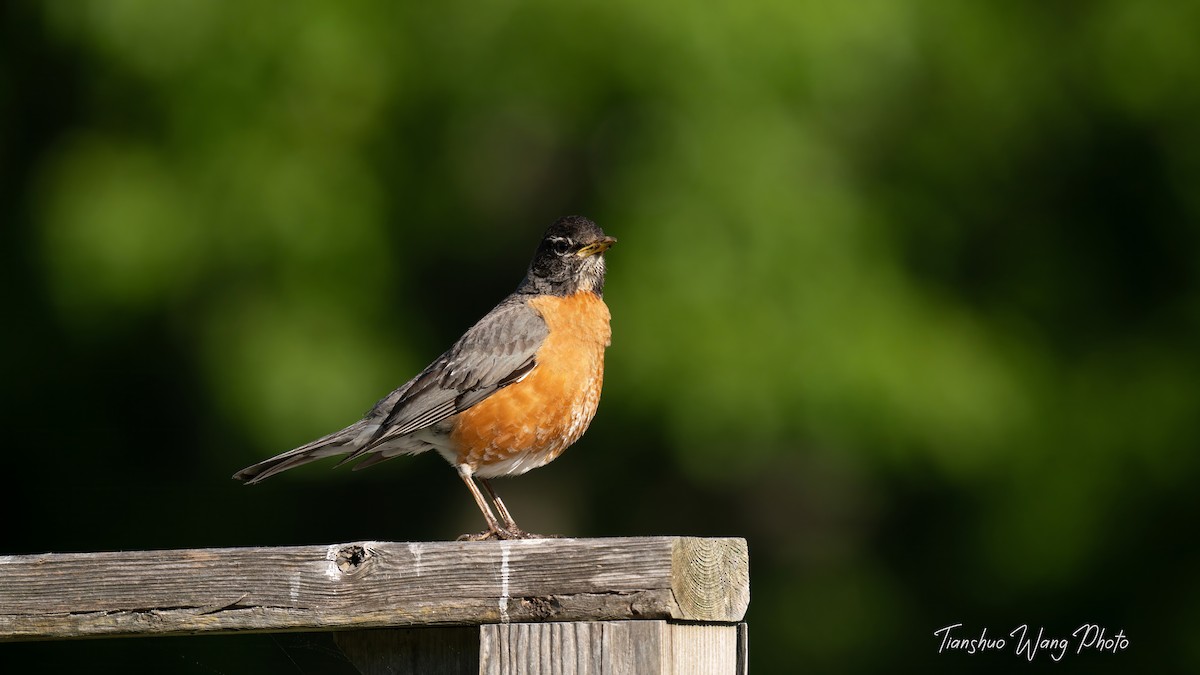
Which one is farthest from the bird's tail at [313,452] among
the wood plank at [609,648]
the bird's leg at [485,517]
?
the wood plank at [609,648]

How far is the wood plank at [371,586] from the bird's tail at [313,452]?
145 cm

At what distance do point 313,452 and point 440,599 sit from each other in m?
2.37

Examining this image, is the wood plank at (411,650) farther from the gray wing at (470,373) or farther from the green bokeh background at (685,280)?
the green bokeh background at (685,280)

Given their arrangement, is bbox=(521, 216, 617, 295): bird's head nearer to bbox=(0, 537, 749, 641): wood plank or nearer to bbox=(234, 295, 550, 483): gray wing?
bbox=(234, 295, 550, 483): gray wing

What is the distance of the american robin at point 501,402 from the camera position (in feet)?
16.7

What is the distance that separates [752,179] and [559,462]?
2.86 metres

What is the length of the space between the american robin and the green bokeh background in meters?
2.41

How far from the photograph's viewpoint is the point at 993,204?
961 centimetres

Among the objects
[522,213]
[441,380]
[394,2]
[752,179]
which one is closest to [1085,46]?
[752,179]

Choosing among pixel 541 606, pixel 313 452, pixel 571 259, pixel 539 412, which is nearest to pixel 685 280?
pixel 571 259

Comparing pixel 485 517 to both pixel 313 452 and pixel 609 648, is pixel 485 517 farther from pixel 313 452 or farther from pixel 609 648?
pixel 609 648

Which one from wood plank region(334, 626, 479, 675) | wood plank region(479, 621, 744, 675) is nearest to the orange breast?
wood plank region(334, 626, 479, 675)

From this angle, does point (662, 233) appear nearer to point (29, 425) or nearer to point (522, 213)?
point (522, 213)

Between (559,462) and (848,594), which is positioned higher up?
(559,462)
